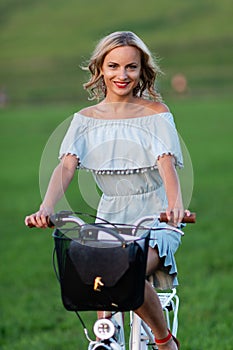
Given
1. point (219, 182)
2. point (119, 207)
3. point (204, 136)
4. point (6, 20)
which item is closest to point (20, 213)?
point (219, 182)

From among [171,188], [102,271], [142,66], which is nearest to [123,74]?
[142,66]

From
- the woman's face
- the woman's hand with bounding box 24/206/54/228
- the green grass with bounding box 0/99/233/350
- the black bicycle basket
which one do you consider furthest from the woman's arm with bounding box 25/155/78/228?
the green grass with bounding box 0/99/233/350

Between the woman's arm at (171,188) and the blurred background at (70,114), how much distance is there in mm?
456

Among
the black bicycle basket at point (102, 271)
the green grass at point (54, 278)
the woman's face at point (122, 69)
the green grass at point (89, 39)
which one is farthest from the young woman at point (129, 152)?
the green grass at point (89, 39)

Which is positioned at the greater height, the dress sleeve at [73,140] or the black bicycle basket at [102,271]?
the dress sleeve at [73,140]

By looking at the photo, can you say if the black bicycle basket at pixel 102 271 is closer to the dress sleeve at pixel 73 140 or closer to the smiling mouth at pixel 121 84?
the dress sleeve at pixel 73 140

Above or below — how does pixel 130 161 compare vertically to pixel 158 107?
below

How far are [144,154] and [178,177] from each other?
0.74ft

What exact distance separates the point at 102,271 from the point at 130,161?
0.76 metres

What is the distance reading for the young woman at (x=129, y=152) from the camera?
13.4 feet

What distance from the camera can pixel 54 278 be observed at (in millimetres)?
9727

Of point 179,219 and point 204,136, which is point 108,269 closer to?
point 179,219

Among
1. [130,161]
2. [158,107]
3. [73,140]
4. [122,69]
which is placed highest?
[122,69]

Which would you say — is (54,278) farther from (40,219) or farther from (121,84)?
(40,219)
